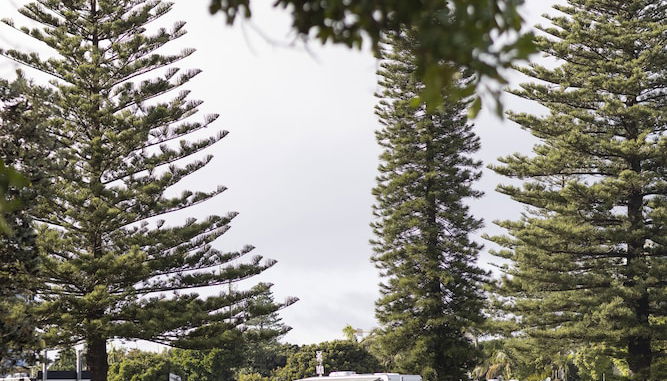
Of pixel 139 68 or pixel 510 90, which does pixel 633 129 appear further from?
pixel 139 68

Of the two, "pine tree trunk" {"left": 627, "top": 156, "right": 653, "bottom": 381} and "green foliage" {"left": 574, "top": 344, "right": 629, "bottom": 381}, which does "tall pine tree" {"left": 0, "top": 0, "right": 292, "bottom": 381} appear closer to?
"pine tree trunk" {"left": 627, "top": 156, "right": 653, "bottom": 381}

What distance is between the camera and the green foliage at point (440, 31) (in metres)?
2.44

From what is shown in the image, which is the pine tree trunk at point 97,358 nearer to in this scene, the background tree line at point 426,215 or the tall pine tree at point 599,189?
the background tree line at point 426,215

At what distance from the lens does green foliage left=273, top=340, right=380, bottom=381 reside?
4181 cm

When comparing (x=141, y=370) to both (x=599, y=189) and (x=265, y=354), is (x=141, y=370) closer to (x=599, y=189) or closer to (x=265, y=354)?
(x=265, y=354)

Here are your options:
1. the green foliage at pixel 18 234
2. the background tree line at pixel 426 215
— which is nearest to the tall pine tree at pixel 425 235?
the background tree line at pixel 426 215

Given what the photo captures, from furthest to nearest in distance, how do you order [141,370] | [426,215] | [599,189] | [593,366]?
[141,370] < [593,366] < [426,215] < [599,189]

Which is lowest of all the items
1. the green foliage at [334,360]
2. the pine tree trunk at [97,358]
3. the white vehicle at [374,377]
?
the white vehicle at [374,377]

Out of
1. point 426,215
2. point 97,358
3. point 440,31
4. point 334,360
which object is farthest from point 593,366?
point 440,31

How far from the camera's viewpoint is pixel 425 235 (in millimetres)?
25281

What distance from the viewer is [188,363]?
46.2 m

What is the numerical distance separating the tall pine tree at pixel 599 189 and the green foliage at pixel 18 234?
14166 millimetres

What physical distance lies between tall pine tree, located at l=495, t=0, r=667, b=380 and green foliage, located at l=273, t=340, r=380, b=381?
19005mm

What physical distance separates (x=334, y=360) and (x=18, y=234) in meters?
32.7
